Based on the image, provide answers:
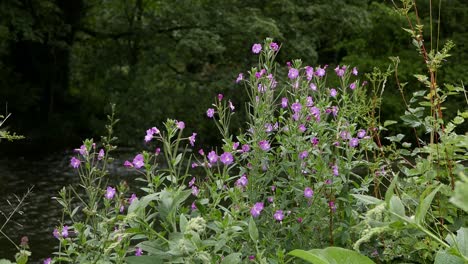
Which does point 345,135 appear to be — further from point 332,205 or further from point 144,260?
point 144,260

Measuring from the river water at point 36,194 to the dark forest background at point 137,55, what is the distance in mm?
1679

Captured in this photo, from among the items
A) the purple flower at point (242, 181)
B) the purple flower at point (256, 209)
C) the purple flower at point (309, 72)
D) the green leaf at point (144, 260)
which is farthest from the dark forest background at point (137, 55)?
the green leaf at point (144, 260)

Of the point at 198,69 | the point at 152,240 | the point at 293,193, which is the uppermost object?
the point at 152,240

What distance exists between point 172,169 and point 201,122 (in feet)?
46.9

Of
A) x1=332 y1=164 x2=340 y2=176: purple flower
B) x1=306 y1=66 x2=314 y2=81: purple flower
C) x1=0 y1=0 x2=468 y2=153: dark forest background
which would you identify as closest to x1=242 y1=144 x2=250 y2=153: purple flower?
x1=332 y1=164 x2=340 y2=176: purple flower

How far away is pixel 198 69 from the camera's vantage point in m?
17.7

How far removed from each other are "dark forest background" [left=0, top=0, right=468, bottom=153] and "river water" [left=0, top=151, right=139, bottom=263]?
168cm

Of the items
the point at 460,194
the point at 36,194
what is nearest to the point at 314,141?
the point at 460,194

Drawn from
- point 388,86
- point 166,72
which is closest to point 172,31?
point 166,72

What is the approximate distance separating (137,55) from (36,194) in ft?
22.1

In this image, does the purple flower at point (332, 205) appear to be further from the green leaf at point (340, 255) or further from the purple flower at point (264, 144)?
the green leaf at point (340, 255)

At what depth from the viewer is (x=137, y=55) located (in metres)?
16.5

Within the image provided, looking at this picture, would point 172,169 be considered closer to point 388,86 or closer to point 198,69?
point 198,69

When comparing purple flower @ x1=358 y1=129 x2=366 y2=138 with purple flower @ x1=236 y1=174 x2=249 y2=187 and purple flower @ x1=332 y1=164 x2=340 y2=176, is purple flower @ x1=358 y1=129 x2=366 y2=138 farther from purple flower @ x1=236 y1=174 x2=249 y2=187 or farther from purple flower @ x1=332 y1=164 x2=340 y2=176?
purple flower @ x1=236 y1=174 x2=249 y2=187
